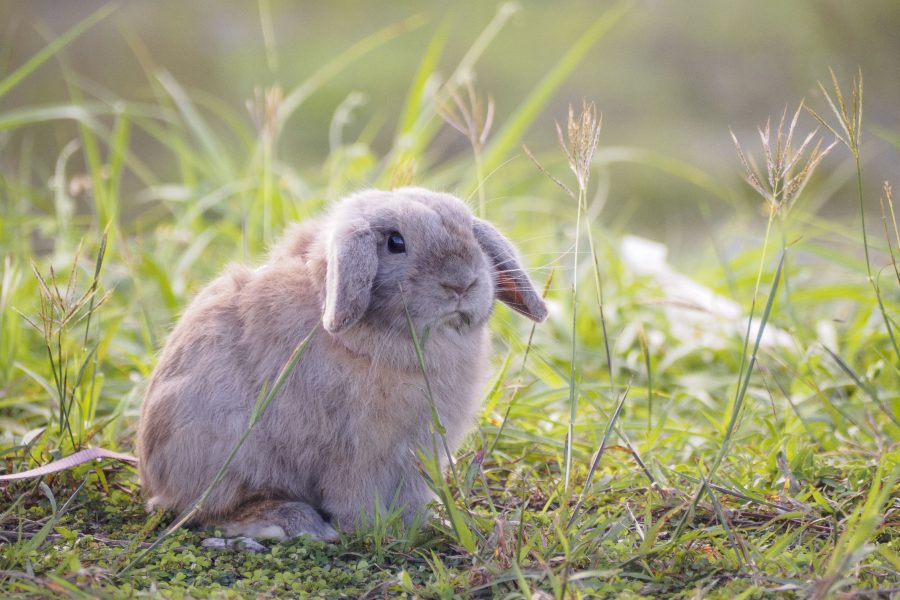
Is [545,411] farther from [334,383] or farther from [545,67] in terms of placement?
[545,67]

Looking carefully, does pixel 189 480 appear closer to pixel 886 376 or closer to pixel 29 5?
pixel 886 376

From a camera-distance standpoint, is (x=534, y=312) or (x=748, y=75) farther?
(x=748, y=75)

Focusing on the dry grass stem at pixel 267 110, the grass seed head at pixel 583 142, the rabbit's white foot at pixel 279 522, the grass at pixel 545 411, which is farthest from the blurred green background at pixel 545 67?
the rabbit's white foot at pixel 279 522

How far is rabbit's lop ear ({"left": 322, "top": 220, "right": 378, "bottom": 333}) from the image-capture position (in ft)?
7.43

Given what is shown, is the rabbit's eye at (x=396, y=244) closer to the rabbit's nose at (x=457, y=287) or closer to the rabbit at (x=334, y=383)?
the rabbit at (x=334, y=383)

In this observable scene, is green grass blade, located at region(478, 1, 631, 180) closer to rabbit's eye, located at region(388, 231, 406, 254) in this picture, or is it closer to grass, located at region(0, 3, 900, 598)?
grass, located at region(0, 3, 900, 598)

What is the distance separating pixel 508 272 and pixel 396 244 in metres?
0.38

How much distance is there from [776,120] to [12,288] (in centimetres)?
588

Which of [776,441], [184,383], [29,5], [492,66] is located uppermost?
[29,5]

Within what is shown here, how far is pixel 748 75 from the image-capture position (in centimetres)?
823

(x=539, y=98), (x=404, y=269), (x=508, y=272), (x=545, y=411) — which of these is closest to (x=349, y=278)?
(x=404, y=269)

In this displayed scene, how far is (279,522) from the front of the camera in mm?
2416

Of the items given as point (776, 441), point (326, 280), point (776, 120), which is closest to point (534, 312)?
point (326, 280)

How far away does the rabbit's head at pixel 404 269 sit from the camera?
2.29 metres
